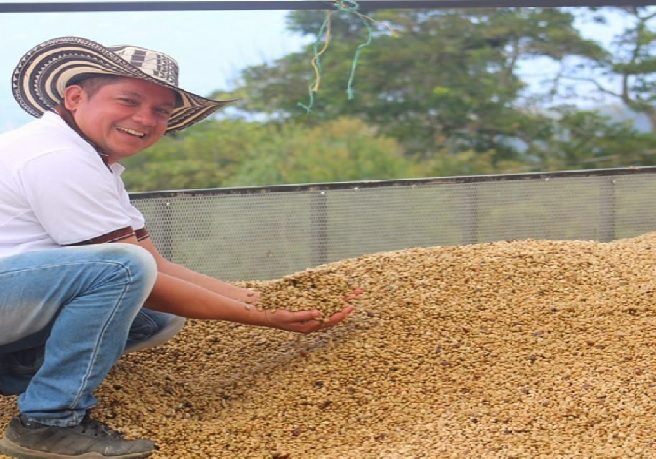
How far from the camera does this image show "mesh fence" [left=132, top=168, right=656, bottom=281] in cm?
391

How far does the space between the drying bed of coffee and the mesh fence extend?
509 millimetres

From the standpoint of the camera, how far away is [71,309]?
2.25 metres

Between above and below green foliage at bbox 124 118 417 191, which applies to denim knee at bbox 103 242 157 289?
above

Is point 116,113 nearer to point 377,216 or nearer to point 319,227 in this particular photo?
point 319,227

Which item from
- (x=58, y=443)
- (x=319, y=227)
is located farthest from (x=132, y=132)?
(x=319, y=227)

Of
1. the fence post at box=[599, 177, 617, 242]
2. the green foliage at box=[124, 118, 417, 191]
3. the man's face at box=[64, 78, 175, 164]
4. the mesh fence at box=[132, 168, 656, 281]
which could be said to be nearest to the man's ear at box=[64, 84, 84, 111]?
the man's face at box=[64, 78, 175, 164]

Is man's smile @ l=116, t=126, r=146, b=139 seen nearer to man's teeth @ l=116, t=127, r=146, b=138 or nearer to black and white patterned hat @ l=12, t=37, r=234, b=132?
man's teeth @ l=116, t=127, r=146, b=138

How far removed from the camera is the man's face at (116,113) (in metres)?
2.44

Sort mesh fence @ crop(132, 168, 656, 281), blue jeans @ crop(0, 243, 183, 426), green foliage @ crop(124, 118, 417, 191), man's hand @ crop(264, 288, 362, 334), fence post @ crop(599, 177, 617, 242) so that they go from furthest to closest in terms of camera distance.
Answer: green foliage @ crop(124, 118, 417, 191), fence post @ crop(599, 177, 617, 242), mesh fence @ crop(132, 168, 656, 281), man's hand @ crop(264, 288, 362, 334), blue jeans @ crop(0, 243, 183, 426)

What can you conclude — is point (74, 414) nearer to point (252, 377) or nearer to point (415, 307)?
point (252, 377)

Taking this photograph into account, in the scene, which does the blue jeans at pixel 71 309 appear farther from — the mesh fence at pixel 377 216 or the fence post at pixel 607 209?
the fence post at pixel 607 209

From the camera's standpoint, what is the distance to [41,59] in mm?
2553

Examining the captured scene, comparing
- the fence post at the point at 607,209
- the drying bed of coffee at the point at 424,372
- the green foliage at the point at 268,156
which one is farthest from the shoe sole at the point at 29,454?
the green foliage at the point at 268,156

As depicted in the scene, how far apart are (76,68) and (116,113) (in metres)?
0.19
